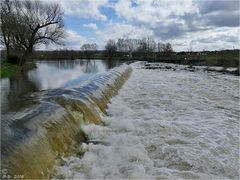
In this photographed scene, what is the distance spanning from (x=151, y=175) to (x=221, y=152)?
259 centimetres

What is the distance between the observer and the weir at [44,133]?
561 centimetres

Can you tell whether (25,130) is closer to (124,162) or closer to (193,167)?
(124,162)

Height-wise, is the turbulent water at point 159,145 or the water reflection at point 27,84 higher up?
the water reflection at point 27,84

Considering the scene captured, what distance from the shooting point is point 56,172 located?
6109 millimetres

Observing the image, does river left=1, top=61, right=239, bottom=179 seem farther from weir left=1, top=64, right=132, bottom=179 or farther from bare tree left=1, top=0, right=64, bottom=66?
bare tree left=1, top=0, right=64, bottom=66

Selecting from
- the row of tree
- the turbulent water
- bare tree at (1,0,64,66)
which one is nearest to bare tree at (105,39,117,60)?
the row of tree

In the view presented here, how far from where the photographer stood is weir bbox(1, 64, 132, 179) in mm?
5609

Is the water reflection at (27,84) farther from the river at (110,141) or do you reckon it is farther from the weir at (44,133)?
the weir at (44,133)

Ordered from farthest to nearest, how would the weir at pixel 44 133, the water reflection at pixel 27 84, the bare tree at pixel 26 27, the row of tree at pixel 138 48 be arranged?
the row of tree at pixel 138 48 → the bare tree at pixel 26 27 → the water reflection at pixel 27 84 → the weir at pixel 44 133

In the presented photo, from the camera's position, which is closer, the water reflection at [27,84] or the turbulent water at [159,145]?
the turbulent water at [159,145]

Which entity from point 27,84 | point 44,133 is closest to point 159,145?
point 44,133

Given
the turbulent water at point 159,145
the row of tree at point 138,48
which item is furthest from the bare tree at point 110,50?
the turbulent water at point 159,145

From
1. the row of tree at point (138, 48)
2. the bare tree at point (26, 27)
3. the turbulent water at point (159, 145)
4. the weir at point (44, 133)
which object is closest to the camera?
the weir at point (44, 133)

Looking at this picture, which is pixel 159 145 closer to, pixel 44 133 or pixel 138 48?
pixel 44 133
